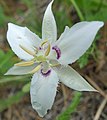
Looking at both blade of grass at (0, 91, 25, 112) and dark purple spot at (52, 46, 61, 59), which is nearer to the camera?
dark purple spot at (52, 46, 61, 59)

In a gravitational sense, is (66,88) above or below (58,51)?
below

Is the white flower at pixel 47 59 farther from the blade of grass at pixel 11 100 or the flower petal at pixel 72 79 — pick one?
the blade of grass at pixel 11 100

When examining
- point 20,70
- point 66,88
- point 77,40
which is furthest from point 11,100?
point 77,40

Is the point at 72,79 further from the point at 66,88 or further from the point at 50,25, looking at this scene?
the point at 66,88

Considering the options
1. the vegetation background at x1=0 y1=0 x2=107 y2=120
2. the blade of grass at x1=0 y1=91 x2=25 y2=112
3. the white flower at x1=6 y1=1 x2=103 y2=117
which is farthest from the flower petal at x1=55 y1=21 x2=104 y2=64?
the blade of grass at x1=0 y1=91 x2=25 y2=112

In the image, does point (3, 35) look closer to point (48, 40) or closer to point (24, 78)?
point (24, 78)

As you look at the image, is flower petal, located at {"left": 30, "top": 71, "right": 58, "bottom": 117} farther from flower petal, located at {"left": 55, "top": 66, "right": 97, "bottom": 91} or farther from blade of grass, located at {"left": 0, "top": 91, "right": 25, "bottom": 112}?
blade of grass, located at {"left": 0, "top": 91, "right": 25, "bottom": 112}
